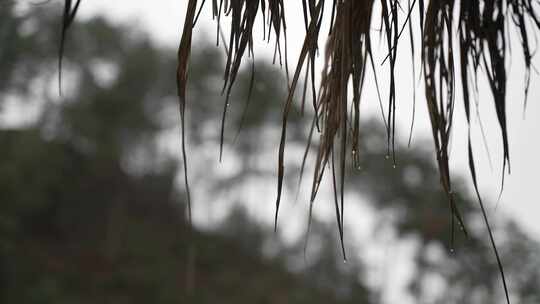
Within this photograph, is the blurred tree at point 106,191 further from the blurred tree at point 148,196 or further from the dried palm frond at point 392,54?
the dried palm frond at point 392,54

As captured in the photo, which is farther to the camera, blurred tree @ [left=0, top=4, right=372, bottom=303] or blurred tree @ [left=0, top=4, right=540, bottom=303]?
blurred tree @ [left=0, top=4, right=372, bottom=303]

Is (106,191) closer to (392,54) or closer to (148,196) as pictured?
(148,196)

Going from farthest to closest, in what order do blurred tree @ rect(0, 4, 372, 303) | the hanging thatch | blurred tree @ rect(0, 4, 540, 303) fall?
blurred tree @ rect(0, 4, 372, 303) < blurred tree @ rect(0, 4, 540, 303) < the hanging thatch

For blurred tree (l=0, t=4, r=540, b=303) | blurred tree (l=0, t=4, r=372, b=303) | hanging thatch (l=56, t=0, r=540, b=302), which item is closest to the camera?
hanging thatch (l=56, t=0, r=540, b=302)

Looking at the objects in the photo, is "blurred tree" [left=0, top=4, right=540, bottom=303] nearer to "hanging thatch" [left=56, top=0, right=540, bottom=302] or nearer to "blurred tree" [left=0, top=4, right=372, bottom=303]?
"blurred tree" [left=0, top=4, right=372, bottom=303]

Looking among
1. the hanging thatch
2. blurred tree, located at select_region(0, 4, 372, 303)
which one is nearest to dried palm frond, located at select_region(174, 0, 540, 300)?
the hanging thatch

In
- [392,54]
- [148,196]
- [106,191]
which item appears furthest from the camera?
[148,196]

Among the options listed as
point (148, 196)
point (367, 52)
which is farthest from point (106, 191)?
point (367, 52)

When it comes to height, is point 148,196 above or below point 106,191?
below

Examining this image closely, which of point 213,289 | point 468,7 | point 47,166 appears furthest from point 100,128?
point 468,7

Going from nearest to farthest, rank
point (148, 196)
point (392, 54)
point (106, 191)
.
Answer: point (392, 54) → point (106, 191) → point (148, 196)

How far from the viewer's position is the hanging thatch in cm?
55

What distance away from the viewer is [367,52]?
0.63 meters

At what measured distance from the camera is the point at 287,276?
15633 millimetres
